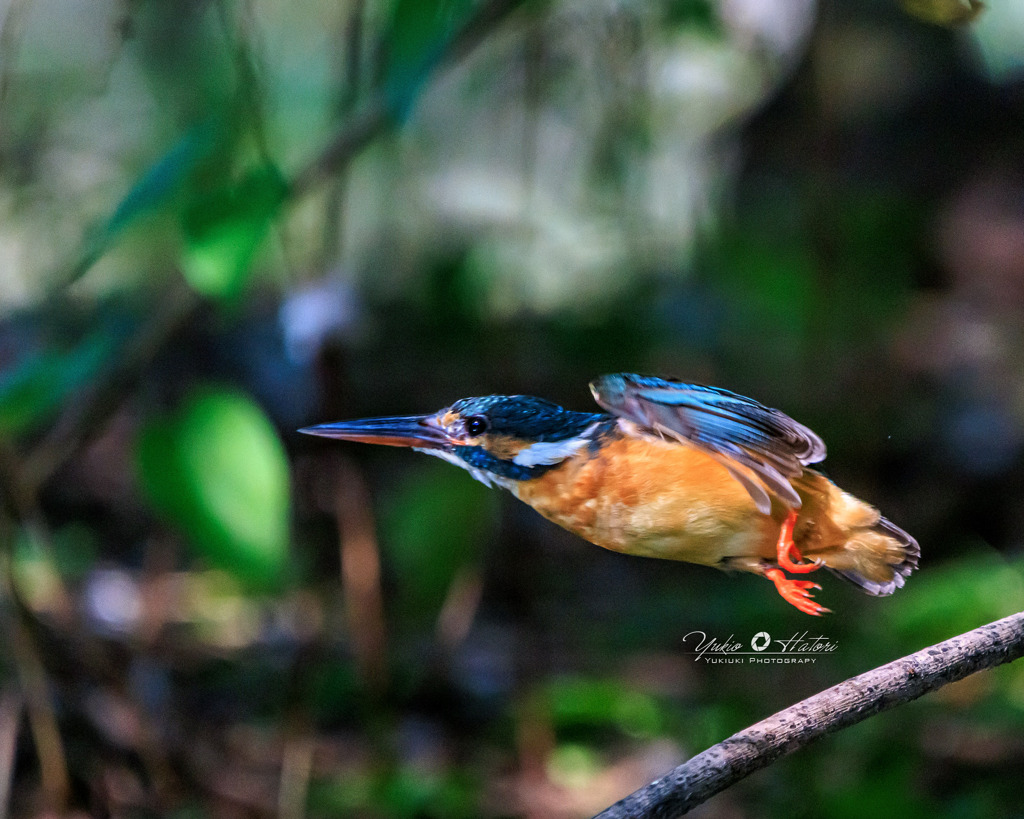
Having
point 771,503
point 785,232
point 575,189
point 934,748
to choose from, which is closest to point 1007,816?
point 934,748

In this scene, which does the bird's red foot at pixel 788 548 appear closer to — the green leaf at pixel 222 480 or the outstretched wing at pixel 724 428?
the outstretched wing at pixel 724 428

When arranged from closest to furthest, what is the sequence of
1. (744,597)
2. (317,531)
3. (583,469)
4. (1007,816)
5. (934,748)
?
1. (583,469)
2. (744,597)
3. (1007,816)
4. (934,748)
5. (317,531)

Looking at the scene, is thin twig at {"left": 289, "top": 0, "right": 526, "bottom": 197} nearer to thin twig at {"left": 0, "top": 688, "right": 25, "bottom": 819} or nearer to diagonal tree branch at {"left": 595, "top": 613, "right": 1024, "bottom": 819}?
diagonal tree branch at {"left": 595, "top": 613, "right": 1024, "bottom": 819}

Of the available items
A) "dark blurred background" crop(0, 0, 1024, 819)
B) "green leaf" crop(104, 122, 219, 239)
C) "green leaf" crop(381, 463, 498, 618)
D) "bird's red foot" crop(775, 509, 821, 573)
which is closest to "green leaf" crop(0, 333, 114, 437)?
"dark blurred background" crop(0, 0, 1024, 819)

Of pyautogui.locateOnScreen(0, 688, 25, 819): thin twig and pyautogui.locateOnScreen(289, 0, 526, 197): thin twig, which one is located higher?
pyautogui.locateOnScreen(289, 0, 526, 197): thin twig

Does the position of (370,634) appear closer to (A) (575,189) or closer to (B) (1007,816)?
(A) (575,189)

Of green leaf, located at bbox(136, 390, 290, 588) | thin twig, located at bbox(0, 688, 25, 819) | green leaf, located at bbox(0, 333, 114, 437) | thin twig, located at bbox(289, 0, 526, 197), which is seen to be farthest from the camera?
thin twig, located at bbox(0, 688, 25, 819)
